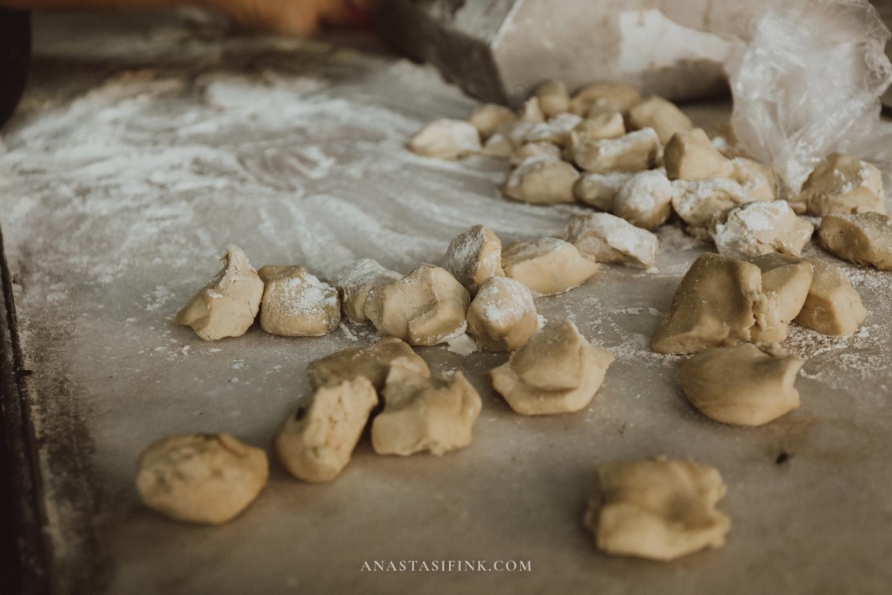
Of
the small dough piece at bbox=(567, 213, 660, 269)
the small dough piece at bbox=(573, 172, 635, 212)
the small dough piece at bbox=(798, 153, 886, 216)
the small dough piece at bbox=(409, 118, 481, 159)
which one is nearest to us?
the small dough piece at bbox=(567, 213, 660, 269)

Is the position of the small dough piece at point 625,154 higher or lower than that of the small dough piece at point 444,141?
higher

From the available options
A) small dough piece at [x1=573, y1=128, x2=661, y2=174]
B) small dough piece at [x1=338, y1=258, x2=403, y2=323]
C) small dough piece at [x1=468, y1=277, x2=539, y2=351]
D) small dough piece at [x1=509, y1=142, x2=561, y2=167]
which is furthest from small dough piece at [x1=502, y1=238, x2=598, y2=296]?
small dough piece at [x1=509, y1=142, x2=561, y2=167]

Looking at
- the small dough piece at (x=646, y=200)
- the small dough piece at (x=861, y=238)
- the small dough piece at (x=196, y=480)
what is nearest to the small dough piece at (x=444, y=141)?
the small dough piece at (x=646, y=200)

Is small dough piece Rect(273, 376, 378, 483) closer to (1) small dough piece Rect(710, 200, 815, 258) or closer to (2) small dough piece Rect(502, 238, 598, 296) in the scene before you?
(2) small dough piece Rect(502, 238, 598, 296)

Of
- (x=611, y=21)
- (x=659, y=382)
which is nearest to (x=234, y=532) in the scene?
(x=659, y=382)

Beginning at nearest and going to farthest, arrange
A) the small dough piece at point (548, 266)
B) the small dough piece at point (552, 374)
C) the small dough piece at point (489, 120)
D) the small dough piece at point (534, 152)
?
the small dough piece at point (552, 374) → the small dough piece at point (548, 266) → the small dough piece at point (534, 152) → the small dough piece at point (489, 120)

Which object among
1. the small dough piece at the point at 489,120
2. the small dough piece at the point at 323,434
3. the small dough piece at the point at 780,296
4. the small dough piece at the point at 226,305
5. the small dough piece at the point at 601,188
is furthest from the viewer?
the small dough piece at the point at 489,120

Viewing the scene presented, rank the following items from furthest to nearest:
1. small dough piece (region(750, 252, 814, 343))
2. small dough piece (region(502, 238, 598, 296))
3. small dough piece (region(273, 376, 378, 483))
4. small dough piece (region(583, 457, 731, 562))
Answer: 1. small dough piece (region(502, 238, 598, 296))
2. small dough piece (region(750, 252, 814, 343))
3. small dough piece (region(273, 376, 378, 483))
4. small dough piece (region(583, 457, 731, 562))

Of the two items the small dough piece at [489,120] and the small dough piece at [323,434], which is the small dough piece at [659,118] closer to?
the small dough piece at [489,120]
